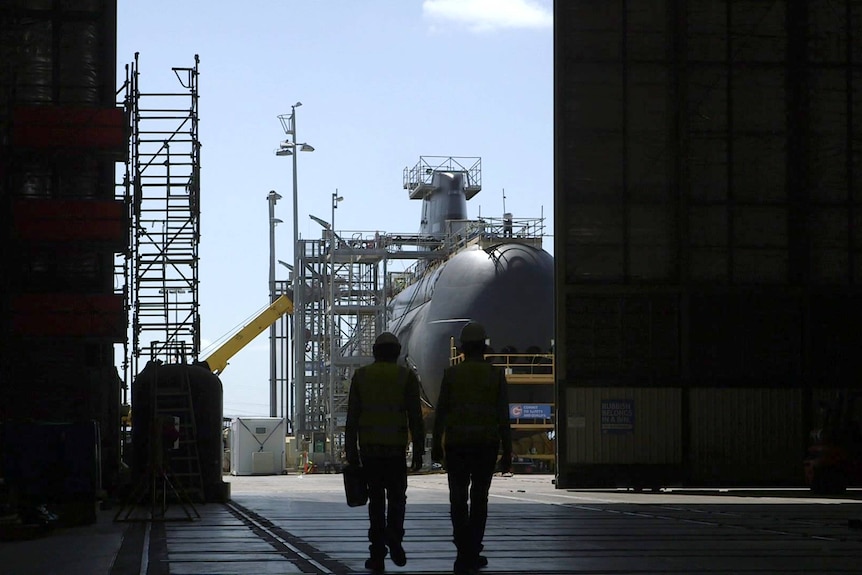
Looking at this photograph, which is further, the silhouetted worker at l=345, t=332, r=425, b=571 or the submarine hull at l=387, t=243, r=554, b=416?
the submarine hull at l=387, t=243, r=554, b=416

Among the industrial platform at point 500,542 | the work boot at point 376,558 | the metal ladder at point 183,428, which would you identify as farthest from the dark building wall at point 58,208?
the work boot at point 376,558

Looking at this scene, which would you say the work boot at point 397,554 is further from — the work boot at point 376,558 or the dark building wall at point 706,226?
the dark building wall at point 706,226

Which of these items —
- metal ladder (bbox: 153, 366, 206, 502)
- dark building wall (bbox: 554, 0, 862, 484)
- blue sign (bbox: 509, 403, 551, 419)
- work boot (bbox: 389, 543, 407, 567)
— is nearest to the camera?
work boot (bbox: 389, 543, 407, 567)

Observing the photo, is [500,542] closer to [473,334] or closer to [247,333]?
[473,334]

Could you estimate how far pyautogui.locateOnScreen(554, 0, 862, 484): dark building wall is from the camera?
1227 inches

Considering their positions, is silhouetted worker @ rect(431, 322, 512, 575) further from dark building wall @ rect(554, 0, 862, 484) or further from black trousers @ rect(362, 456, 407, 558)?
dark building wall @ rect(554, 0, 862, 484)

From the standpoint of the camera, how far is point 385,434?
1096cm

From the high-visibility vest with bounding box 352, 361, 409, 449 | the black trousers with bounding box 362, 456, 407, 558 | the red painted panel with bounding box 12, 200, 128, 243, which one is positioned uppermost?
the red painted panel with bounding box 12, 200, 128, 243

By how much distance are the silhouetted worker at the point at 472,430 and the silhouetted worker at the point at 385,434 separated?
25cm

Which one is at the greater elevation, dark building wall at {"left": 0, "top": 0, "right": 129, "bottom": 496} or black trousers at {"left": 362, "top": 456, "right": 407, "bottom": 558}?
dark building wall at {"left": 0, "top": 0, "right": 129, "bottom": 496}

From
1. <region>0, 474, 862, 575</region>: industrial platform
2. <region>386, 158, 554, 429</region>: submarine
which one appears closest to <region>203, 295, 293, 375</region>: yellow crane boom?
<region>386, 158, 554, 429</region>: submarine

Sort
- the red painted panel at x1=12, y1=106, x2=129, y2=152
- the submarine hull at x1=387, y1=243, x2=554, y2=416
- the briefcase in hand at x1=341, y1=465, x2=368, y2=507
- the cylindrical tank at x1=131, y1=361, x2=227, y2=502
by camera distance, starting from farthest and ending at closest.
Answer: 1. the submarine hull at x1=387, y1=243, x2=554, y2=416
2. the red painted panel at x1=12, y1=106, x2=129, y2=152
3. the cylindrical tank at x1=131, y1=361, x2=227, y2=502
4. the briefcase in hand at x1=341, y1=465, x2=368, y2=507

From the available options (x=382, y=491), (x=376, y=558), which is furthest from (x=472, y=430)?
(x=376, y=558)

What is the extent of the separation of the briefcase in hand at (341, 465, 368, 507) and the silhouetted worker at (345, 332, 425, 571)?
53mm
